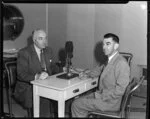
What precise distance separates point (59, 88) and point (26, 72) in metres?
0.71

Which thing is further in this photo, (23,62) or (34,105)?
(23,62)

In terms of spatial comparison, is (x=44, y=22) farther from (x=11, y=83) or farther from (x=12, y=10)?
(x=11, y=83)

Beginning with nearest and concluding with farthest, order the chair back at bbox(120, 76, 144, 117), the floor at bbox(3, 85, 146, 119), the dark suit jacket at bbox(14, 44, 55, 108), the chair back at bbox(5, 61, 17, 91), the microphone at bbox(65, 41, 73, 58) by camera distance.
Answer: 1. the chair back at bbox(120, 76, 144, 117)
2. the microphone at bbox(65, 41, 73, 58)
3. the dark suit jacket at bbox(14, 44, 55, 108)
4. the chair back at bbox(5, 61, 17, 91)
5. the floor at bbox(3, 85, 146, 119)

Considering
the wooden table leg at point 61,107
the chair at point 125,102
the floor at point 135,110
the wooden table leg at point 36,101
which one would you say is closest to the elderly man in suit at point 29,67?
the wooden table leg at point 36,101

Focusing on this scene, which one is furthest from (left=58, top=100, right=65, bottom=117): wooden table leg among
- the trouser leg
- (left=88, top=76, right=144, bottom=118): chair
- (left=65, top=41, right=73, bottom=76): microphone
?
(left=65, top=41, right=73, bottom=76): microphone

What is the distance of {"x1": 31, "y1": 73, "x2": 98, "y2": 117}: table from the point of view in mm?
2613

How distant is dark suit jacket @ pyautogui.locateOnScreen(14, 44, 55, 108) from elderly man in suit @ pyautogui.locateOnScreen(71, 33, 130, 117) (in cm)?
64

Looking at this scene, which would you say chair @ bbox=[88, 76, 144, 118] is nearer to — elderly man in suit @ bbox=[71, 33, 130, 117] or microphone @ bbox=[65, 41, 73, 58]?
elderly man in suit @ bbox=[71, 33, 130, 117]

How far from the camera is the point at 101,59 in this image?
4.68m

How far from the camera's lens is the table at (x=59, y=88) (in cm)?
261

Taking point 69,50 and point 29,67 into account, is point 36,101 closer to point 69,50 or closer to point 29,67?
point 29,67

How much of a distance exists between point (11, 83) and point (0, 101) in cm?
104

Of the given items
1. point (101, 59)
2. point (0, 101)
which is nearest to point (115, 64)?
point (0, 101)

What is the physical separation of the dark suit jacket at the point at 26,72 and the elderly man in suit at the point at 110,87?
64 centimetres
